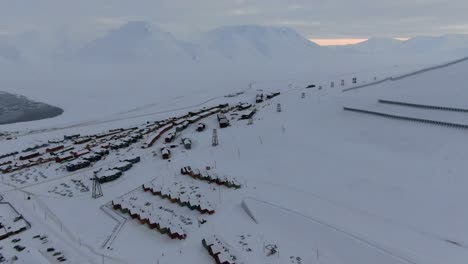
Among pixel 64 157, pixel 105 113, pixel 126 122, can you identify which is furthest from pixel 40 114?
pixel 64 157

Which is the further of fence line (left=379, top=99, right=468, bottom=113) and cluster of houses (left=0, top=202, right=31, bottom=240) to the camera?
fence line (left=379, top=99, right=468, bottom=113)

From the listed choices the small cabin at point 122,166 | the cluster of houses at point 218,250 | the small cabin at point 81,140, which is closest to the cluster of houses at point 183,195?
the cluster of houses at point 218,250

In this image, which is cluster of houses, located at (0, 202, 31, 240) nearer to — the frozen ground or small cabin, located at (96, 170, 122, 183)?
the frozen ground

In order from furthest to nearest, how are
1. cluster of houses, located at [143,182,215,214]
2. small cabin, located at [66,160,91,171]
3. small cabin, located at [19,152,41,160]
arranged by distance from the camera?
small cabin, located at [19,152,41,160]
small cabin, located at [66,160,91,171]
cluster of houses, located at [143,182,215,214]

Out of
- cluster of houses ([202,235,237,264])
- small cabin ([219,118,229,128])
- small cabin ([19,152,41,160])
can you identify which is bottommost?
small cabin ([19,152,41,160])

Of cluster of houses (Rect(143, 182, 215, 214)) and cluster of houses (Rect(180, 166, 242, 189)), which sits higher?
cluster of houses (Rect(180, 166, 242, 189))

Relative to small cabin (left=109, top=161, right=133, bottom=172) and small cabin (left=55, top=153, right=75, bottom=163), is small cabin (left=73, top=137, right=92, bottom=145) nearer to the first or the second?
small cabin (left=55, top=153, right=75, bottom=163)

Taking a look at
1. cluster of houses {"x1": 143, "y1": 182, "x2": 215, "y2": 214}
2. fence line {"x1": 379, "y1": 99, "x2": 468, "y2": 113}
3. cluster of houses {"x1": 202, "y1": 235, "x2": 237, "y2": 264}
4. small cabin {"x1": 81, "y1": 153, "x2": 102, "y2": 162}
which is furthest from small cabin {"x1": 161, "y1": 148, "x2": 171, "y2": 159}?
fence line {"x1": 379, "y1": 99, "x2": 468, "y2": 113}

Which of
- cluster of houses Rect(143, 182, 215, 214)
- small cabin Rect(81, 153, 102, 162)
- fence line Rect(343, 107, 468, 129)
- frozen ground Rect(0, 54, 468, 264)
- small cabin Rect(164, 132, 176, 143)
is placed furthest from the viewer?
small cabin Rect(164, 132, 176, 143)

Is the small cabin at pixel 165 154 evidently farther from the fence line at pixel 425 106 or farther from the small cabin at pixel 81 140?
the fence line at pixel 425 106
